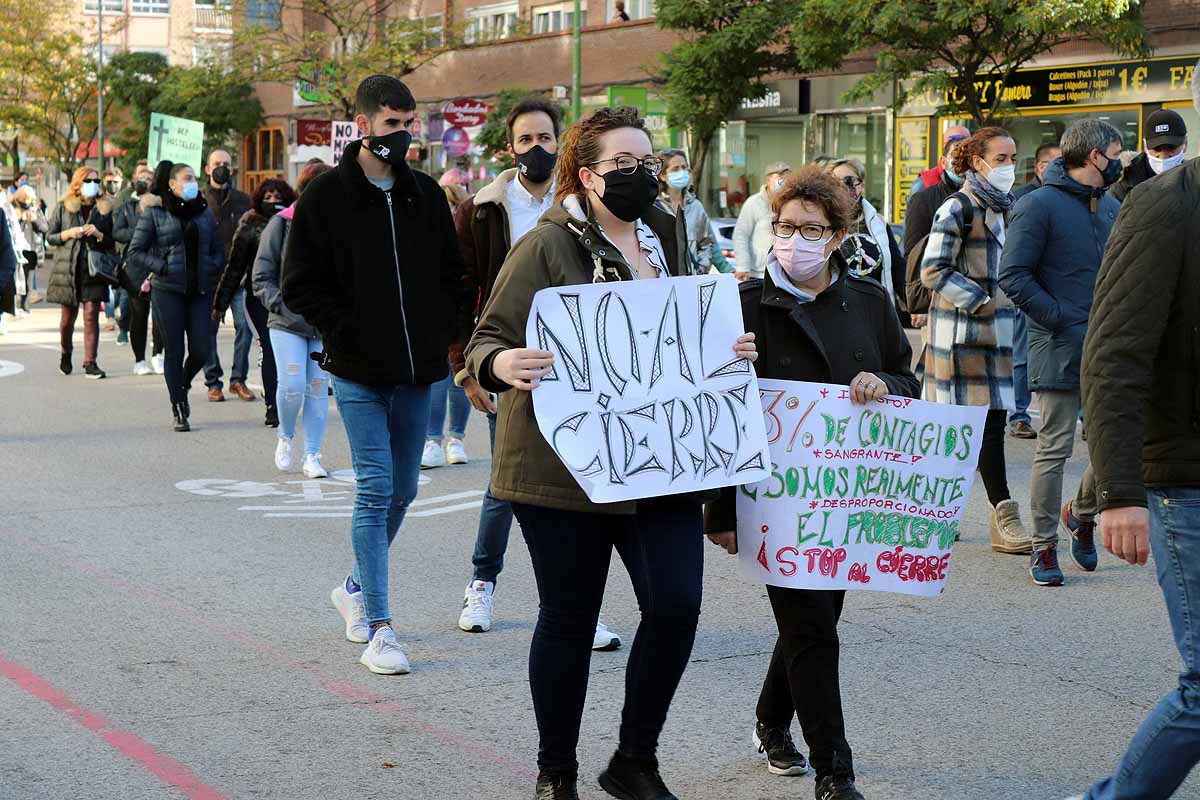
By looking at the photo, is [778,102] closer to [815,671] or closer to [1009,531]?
[1009,531]

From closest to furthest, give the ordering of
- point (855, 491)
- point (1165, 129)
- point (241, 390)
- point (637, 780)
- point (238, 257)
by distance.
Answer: point (637, 780)
point (855, 491)
point (1165, 129)
point (238, 257)
point (241, 390)

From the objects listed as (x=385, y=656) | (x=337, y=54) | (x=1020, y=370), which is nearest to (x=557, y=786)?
(x=385, y=656)

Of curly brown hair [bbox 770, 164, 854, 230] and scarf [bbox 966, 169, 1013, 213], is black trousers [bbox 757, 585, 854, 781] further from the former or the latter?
scarf [bbox 966, 169, 1013, 213]

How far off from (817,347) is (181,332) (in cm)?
880

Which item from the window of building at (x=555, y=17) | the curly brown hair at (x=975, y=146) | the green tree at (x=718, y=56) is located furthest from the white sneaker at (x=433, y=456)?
the window of building at (x=555, y=17)

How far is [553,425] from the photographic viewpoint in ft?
13.0

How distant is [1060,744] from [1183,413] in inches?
68.5

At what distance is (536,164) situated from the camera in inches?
236

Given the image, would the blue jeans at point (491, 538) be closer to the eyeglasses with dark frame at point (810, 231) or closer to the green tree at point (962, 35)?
the eyeglasses with dark frame at point (810, 231)

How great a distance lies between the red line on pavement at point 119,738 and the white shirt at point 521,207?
2.25 m

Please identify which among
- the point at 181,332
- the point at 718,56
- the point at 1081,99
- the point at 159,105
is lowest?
the point at 181,332

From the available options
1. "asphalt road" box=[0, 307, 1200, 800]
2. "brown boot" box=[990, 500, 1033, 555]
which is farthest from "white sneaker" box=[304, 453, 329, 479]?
"brown boot" box=[990, 500, 1033, 555]

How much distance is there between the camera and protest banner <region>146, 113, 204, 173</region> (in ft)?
70.1

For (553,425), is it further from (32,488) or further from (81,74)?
(81,74)
